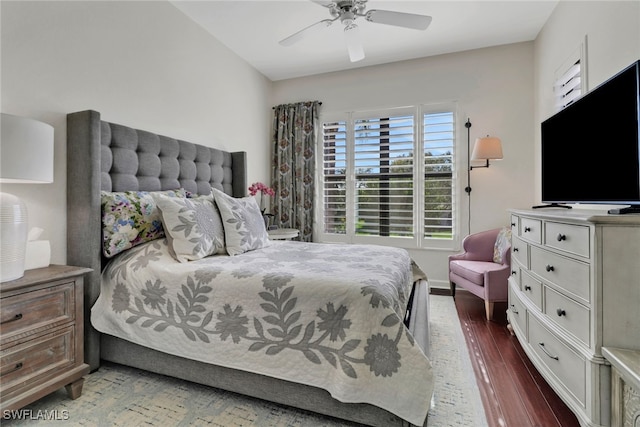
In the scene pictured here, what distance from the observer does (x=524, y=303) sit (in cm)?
202

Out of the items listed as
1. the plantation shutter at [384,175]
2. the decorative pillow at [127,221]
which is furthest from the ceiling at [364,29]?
the decorative pillow at [127,221]

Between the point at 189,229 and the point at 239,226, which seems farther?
the point at 239,226

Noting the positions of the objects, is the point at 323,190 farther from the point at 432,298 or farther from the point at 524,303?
the point at 524,303

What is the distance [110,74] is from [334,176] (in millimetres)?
2684

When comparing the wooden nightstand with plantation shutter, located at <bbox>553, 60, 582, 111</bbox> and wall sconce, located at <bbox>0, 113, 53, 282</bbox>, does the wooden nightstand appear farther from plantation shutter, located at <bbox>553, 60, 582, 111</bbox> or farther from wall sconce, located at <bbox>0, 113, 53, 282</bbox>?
plantation shutter, located at <bbox>553, 60, 582, 111</bbox>

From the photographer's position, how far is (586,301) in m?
1.33

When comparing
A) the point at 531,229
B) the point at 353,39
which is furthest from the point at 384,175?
the point at 531,229

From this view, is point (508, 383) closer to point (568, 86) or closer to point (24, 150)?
point (568, 86)

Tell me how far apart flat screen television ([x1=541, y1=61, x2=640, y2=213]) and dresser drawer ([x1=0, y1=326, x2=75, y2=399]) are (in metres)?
2.67

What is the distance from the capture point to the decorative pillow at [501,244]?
301 centimetres

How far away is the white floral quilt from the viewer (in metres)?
1.29

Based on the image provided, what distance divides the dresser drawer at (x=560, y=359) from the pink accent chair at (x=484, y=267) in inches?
36.6

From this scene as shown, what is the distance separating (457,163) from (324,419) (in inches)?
124

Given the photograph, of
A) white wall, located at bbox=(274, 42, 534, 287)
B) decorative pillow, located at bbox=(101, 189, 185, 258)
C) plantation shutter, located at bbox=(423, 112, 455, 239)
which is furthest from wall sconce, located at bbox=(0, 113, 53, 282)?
plantation shutter, located at bbox=(423, 112, 455, 239)
